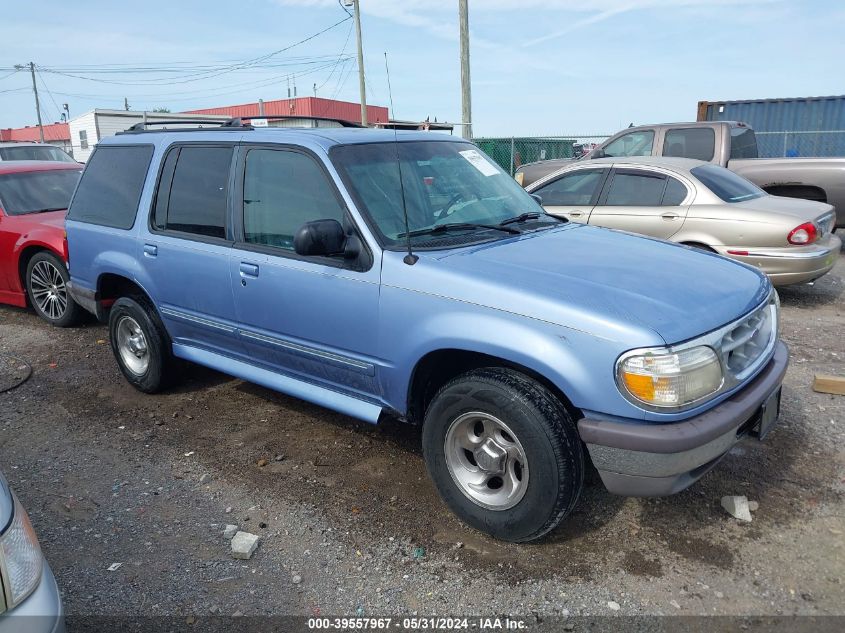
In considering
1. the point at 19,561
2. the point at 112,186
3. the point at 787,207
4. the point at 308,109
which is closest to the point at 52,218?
the point at 112,186

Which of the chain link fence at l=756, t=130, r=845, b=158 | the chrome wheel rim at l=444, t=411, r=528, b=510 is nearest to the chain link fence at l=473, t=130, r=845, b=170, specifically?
the chain link fence at l=756, t=130, r=845, b=158

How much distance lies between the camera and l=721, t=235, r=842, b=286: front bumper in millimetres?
6516

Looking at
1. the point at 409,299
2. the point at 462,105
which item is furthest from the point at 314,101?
the point at 409,299

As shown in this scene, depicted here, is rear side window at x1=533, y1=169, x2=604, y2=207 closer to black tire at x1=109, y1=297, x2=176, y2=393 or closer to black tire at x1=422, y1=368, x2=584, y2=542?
black tire at x1=109, y1=297, x2=176, y2=393

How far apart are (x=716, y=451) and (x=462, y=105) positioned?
12.6 meters

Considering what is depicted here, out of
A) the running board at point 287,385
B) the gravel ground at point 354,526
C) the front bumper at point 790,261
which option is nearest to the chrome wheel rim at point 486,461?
the gravel ground at point 354,526

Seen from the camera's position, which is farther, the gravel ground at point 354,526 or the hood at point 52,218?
the hood at point 52,218

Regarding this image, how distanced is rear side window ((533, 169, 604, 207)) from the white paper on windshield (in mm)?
3251

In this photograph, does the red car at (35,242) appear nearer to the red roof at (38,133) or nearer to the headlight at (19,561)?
the headlight at (19,561)

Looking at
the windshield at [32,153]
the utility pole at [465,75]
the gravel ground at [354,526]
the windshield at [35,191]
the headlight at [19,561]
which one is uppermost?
the utility pole at [465,75]

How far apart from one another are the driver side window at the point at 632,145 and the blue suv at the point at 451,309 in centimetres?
662

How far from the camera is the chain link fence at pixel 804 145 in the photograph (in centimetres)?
1480

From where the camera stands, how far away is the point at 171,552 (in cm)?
309

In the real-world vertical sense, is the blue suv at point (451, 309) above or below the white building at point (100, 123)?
below
